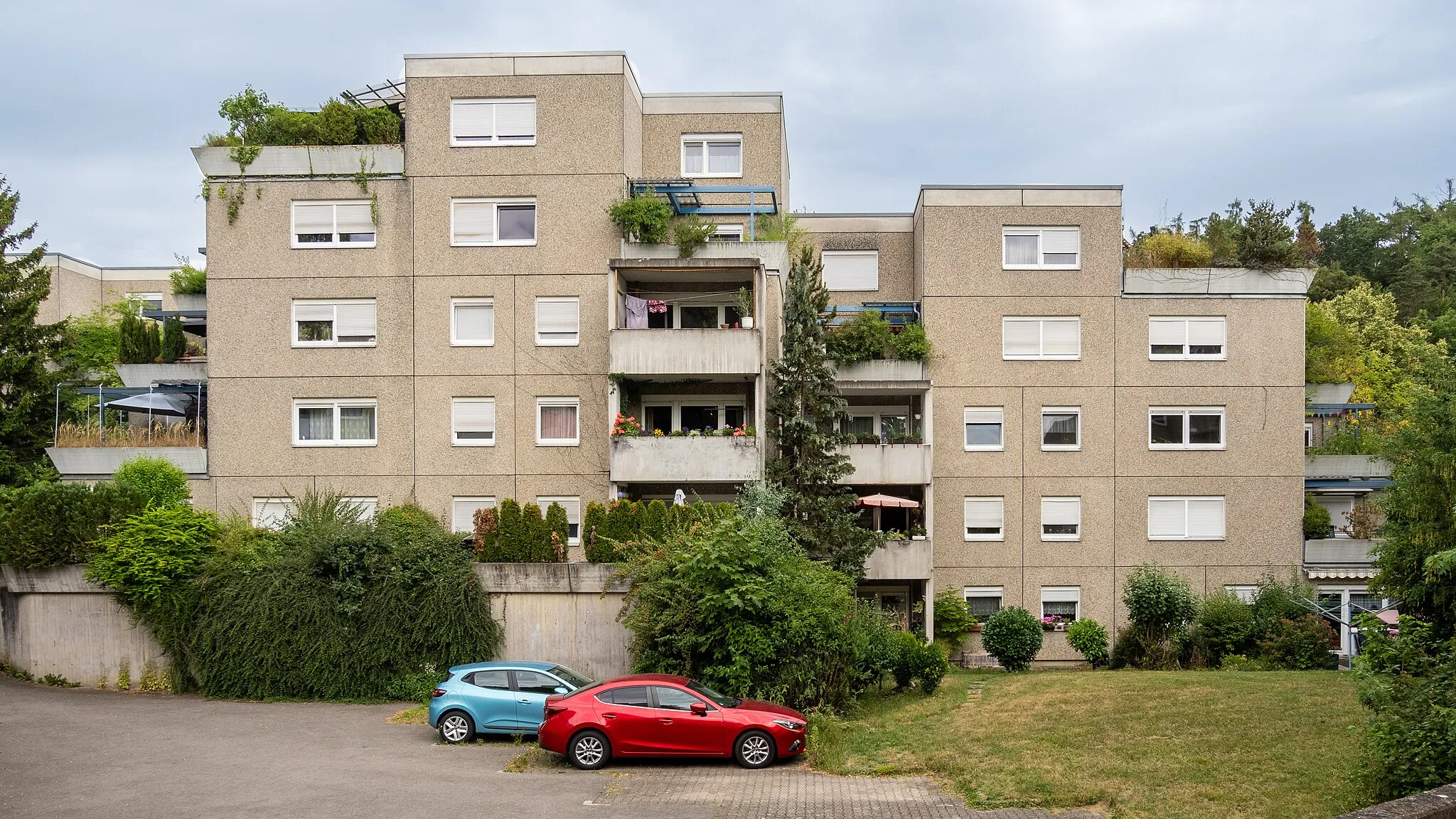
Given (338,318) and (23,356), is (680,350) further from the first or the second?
(23,356)

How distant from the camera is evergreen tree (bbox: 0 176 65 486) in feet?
110

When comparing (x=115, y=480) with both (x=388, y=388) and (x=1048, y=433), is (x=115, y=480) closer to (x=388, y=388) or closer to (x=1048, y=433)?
(x=388, y=388)

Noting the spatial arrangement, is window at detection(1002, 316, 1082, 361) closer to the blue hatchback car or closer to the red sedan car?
the red sedan car

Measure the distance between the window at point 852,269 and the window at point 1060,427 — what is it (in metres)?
6.76

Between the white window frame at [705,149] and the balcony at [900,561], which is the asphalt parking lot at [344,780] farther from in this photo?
the white window frame at [705,149]

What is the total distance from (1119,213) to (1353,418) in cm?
1388

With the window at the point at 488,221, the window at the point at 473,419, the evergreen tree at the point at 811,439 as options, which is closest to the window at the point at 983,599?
the evergreen tree at the point at 811,439

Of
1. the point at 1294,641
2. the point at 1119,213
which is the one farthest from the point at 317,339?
the point at 1294,641

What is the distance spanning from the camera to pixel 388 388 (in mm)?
27266

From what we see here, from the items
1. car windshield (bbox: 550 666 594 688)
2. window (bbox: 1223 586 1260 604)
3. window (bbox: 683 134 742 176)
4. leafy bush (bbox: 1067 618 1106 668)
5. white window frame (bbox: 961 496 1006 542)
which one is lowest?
leafy bush (bbox: 1067 618 1106 668)

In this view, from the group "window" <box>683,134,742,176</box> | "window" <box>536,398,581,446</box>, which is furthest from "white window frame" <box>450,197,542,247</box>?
"window" <box>683,134,742,176</box>

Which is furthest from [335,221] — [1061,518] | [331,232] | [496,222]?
[1061,518]

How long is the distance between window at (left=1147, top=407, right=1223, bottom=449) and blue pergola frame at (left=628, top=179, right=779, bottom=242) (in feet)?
41.8

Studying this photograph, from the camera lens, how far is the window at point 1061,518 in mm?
30688
